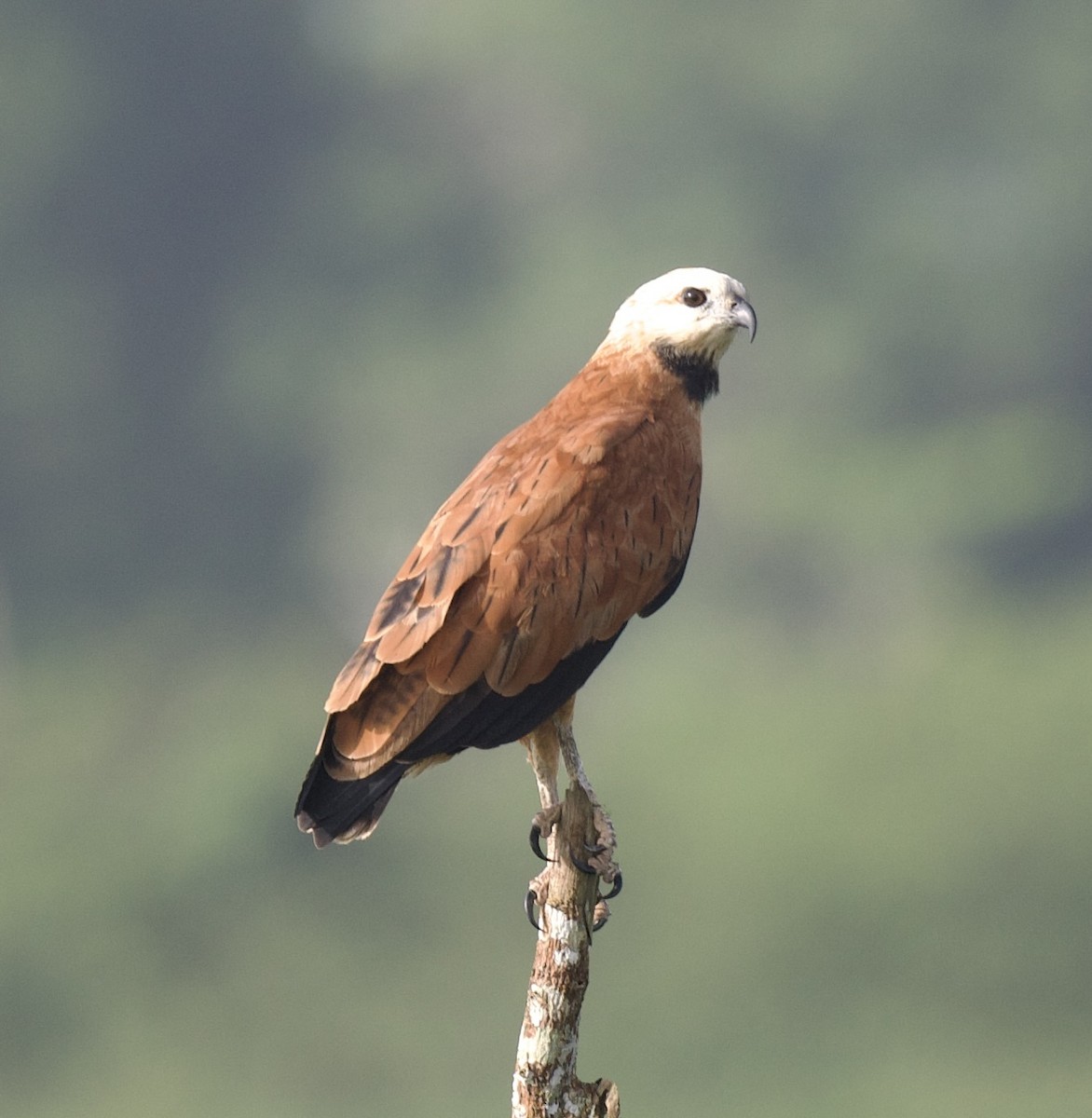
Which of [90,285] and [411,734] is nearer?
[411,734]

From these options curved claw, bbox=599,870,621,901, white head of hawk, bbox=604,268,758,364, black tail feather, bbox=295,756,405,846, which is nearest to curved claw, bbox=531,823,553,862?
curved claw, bbox=599,870,621,901

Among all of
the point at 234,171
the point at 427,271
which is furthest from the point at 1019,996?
the point at 234,171

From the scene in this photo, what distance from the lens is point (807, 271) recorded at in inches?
2613

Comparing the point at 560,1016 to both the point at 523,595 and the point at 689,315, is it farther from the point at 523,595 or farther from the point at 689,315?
the point at 689,315

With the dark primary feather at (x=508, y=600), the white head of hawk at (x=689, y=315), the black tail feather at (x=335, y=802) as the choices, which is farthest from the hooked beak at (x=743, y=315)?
the black tail feather at (x=335, y=802)

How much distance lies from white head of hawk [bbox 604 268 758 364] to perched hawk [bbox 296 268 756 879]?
0.02 meters

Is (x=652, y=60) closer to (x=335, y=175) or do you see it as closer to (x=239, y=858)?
(x=335, y=175)

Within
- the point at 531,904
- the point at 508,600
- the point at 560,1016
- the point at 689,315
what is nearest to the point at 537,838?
the point at 531,904

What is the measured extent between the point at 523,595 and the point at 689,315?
4.70 feet

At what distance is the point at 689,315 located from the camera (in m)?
7.71

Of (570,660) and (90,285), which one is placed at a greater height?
(90,285)

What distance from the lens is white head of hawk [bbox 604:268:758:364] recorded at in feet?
25.2

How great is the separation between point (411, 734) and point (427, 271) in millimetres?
64431

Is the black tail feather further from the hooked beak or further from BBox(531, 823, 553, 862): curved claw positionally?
the hooked beak
